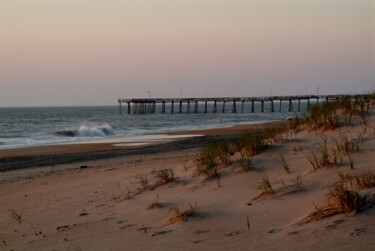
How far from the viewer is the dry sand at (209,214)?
13.6ft

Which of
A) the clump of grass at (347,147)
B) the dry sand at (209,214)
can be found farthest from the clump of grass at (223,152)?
the clump of grass at (347,147)

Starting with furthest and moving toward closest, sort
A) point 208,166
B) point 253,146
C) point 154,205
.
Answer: point 253,146 < point 208,166 < point 154,205

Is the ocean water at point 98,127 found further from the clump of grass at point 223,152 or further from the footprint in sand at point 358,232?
the footprint in sand at point 358,232

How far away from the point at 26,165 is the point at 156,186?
30.9ft

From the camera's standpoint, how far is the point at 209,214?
517cm

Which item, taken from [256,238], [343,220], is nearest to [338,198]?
[343,220]

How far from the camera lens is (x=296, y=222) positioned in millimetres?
Answer: 4457

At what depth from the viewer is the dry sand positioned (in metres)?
4.15

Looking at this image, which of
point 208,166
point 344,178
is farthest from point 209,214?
point 208,166

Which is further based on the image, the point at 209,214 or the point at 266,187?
the point at 266,187

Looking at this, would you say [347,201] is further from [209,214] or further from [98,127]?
[98,127]

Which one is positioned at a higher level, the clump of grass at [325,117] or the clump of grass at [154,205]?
the clump of grass at [325,117]

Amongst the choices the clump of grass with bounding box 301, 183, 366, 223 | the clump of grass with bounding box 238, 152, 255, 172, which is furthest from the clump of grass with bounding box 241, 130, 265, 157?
the clump of grass with bounding box 301, 183, 366, 223

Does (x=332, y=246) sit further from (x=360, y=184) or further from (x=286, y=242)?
(x=360, y=184)
